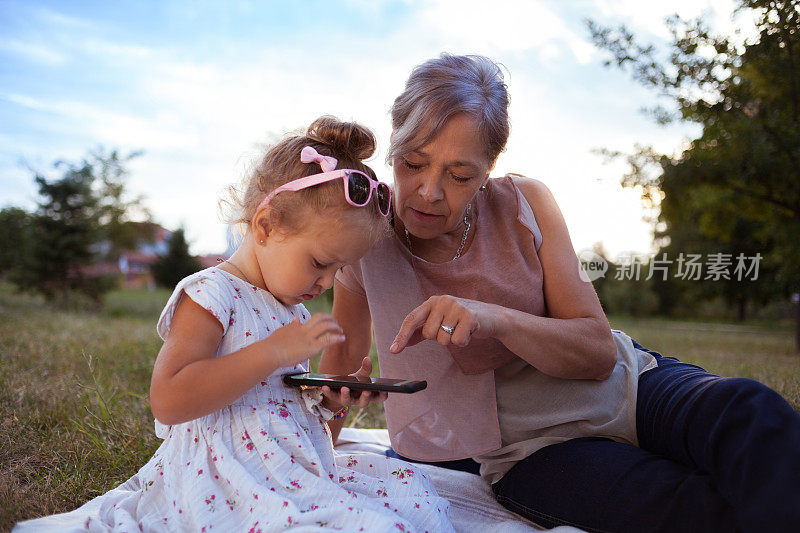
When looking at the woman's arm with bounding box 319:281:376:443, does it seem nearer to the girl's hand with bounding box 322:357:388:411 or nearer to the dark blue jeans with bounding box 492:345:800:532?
the girl's hand with bounding box 322:357:388:411

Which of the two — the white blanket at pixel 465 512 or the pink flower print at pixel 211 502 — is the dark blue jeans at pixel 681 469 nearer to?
the white blanket at pixel 465 512

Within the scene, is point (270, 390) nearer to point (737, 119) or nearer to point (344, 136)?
point (344, 136)

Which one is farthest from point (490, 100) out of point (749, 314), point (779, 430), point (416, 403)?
point (749, 314)

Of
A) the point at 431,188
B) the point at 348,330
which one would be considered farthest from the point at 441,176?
the point at 348,330

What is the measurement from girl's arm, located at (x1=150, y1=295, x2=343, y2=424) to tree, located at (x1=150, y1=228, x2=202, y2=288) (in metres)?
14.9

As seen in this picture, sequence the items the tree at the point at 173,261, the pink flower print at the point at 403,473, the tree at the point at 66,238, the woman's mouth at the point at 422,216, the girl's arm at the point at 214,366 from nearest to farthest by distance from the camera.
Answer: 1. the girl's arm at the point at 214,366
2. the pink flower print at the point at 403,473
3. the woman's mouth at the point at 422,216
4. the tree at the point at 66,238
5. the tree at the point at 173,261

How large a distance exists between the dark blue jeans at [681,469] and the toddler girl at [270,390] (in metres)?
0.42

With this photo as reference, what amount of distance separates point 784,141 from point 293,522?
381 cm

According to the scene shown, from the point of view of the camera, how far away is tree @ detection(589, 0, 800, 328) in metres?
3.19

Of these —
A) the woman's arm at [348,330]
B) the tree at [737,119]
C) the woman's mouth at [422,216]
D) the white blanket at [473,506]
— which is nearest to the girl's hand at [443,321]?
the woman's mouth at [422,216]

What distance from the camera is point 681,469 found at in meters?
1.68

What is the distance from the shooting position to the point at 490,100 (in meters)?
2.00

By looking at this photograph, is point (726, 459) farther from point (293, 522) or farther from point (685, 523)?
point (293, 522)

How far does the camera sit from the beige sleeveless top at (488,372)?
79.2 inches
